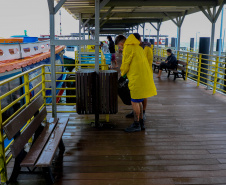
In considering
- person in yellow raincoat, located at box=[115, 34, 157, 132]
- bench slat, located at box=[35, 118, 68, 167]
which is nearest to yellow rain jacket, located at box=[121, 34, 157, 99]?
person in yellow raincoat, located at box=[115, 34, 157, 132]

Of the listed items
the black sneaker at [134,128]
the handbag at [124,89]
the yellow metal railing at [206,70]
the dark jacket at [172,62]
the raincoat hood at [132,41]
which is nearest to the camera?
the raincoat hood at [132,41]

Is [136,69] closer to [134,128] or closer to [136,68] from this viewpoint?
[136,68]

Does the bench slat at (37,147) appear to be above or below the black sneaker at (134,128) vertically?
above

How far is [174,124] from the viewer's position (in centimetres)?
Answer: 538

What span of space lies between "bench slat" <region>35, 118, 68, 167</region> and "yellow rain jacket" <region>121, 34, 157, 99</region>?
136 cm

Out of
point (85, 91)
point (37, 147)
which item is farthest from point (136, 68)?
point (37, 147)

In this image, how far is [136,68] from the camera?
172 inches

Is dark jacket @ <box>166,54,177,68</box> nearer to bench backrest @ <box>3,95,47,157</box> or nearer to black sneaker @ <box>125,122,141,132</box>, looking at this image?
black sneaker @ <box>125,122,141,132</box>

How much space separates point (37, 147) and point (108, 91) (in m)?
2.03

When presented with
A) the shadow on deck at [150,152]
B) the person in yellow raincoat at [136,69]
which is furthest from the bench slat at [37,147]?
the person in yellow raincoat at [136,69]

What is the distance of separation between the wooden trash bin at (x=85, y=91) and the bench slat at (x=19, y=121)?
1011 millimetres

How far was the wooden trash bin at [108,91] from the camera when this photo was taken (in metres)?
4.80

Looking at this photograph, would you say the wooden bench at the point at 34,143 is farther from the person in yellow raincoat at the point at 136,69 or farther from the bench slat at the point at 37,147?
the person in yellow raincoat at the point at 136,69

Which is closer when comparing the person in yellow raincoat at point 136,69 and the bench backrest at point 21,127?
the bench backrest at point 21,127
